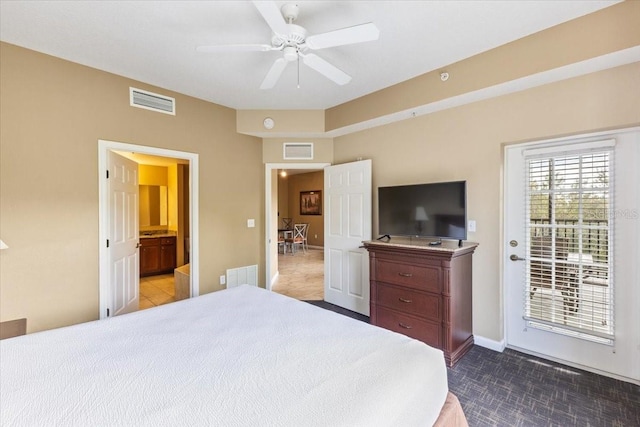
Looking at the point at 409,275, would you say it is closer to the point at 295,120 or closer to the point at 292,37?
the point at 292,37

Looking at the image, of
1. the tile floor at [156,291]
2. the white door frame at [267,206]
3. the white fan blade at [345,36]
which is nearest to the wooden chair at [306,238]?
the tile floor at [156,291]

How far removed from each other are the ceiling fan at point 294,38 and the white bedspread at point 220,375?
5.53ft

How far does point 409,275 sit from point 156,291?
4.01m

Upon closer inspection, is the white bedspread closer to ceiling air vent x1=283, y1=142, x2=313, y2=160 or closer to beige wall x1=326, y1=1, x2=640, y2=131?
beige wall x1=326, y1=1, x2=640, y2=131

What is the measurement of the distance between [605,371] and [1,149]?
516cm

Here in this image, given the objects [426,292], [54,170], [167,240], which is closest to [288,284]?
[167,240]

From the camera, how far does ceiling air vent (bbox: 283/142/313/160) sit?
4.09m

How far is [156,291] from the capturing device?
4.54m

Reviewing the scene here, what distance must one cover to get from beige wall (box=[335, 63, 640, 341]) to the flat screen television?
29 cm

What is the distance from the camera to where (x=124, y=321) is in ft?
5.54

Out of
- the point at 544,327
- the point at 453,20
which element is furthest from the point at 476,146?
the point at 544,327

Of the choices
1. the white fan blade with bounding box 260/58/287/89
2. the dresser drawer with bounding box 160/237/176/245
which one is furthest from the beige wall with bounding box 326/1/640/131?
the dresser drawer with bounding box 160/237/176/245

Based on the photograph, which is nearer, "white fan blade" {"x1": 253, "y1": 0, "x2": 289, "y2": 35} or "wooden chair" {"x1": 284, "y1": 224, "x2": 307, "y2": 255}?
"white fan blade" {"x1": 253, "y1": 0, "x2": 289, "y2": 35}

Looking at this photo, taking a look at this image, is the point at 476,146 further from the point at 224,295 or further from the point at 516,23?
the point at 224,295
